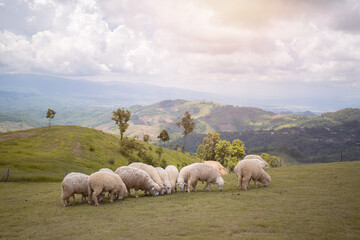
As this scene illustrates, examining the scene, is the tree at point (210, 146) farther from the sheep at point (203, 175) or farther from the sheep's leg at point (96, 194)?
the sheep's leg at point (96, 194)

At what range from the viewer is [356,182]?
63.1ft

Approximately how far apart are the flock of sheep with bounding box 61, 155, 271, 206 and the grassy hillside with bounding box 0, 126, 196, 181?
2008cm

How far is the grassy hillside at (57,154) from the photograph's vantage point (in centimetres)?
3703

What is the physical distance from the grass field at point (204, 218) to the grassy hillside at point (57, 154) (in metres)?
21.3

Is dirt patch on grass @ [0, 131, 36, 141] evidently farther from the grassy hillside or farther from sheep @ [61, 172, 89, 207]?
sheep @ [61, 172, 89, 207]

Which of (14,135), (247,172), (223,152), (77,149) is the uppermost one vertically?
(14,135)

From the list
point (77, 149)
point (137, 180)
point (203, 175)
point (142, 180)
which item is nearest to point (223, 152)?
point (77, 149)

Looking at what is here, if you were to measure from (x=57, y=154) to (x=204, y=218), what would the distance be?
1627 inches

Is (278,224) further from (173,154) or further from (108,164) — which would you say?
(173,154)

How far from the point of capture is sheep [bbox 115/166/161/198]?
64.5 ft

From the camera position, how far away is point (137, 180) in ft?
64.9

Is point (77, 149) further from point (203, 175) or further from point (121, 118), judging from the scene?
point (203, 175)

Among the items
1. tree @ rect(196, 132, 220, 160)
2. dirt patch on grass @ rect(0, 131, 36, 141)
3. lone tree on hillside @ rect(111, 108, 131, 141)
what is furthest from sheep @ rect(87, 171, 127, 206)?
tree @ rect(196, 132, 220, 160)

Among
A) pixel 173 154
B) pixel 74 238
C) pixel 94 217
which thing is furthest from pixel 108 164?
pixel 74 238
